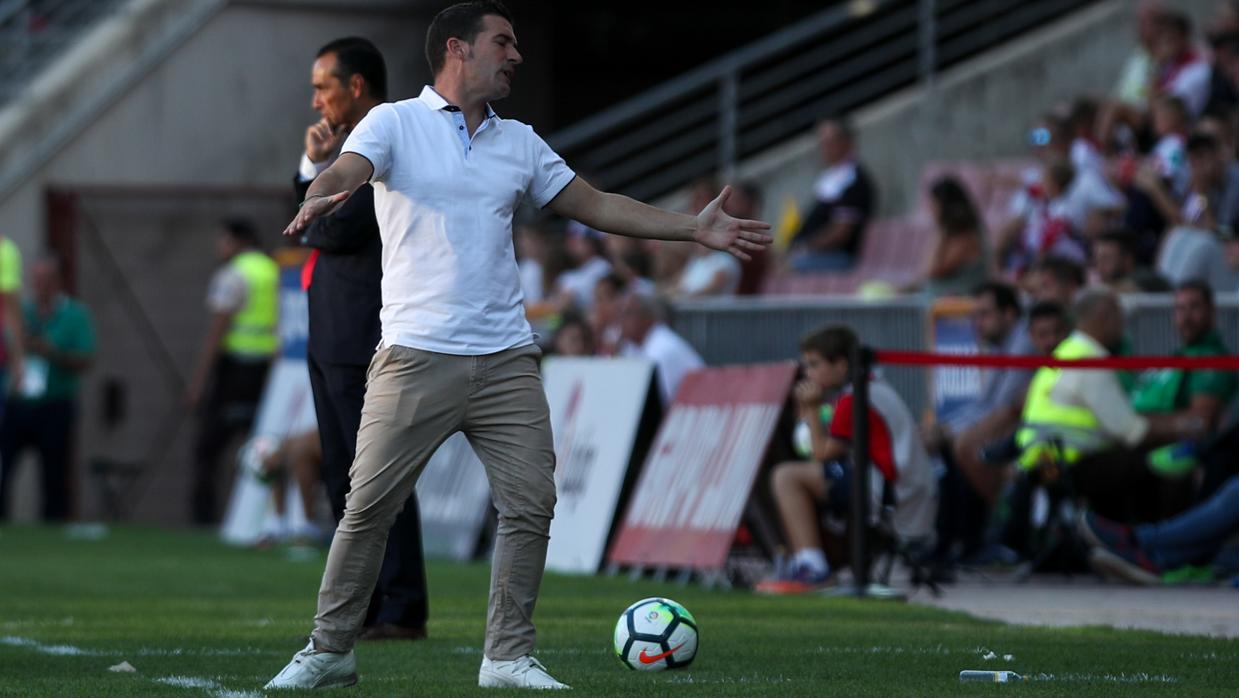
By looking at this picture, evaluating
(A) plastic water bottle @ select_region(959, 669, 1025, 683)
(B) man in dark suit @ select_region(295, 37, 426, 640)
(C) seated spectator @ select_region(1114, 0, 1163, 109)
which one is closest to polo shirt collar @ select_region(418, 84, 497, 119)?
(B) man in dark suit @ select_region(295, 37, 426, 640)

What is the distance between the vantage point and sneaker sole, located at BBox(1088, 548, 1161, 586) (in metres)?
11.8

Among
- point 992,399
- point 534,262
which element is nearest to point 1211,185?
point 992,399

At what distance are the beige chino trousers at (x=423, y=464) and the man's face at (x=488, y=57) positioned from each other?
84 cm

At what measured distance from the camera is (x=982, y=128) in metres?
20.7

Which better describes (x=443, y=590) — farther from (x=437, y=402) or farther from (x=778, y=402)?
(x=437, y=402)

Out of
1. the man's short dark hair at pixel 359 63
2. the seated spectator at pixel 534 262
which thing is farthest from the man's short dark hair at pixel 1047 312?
the seated spectator at pixel 534 262

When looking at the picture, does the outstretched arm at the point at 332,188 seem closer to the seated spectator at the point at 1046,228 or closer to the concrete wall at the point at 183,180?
the seated spectator at the point at 1046,228

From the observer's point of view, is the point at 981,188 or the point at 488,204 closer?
the point at 488,204

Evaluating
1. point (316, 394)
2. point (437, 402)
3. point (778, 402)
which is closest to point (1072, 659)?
point (437, 402)

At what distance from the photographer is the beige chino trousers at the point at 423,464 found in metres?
6.82

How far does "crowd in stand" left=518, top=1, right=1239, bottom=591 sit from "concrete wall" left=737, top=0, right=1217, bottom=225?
6.76 feet

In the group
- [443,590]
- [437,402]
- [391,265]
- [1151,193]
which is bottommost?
[443,590]

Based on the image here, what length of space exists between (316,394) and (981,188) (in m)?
11.0

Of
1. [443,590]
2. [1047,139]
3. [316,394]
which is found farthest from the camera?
[1047,139]
